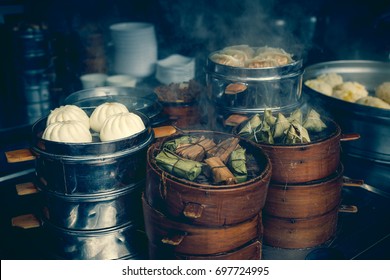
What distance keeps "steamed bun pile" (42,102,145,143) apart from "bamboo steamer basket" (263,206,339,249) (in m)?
1.25

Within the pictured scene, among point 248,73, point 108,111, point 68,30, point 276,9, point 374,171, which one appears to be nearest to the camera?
point 108,111

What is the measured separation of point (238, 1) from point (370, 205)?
3.62 metres

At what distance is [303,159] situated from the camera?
2857mm

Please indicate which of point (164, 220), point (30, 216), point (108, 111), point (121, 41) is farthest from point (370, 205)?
point (121, 41)

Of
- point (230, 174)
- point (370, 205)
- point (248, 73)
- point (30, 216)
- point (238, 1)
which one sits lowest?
point (370, 205)

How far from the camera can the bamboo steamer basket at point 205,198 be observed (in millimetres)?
2293

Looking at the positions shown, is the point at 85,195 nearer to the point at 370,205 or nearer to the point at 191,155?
the point at 191,155

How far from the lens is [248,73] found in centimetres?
338

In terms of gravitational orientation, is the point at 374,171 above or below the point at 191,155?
below

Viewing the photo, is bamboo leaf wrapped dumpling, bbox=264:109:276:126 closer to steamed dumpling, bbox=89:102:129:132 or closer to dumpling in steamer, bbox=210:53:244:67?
dumpling in steamer, bbox=210:53:244:67

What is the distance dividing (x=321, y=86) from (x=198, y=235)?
8.28 feet

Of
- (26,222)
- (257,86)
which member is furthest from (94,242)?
(257,86)

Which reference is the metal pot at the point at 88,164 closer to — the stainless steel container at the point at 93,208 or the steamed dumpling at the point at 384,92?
the stainless steel container at the point at 93,208

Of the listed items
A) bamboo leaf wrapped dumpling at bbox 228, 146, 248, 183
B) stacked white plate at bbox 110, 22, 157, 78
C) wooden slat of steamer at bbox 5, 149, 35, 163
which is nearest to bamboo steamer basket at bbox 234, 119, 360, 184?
bamboo leaf wrapped dumpling at bbox 228, 146, 248, 183
